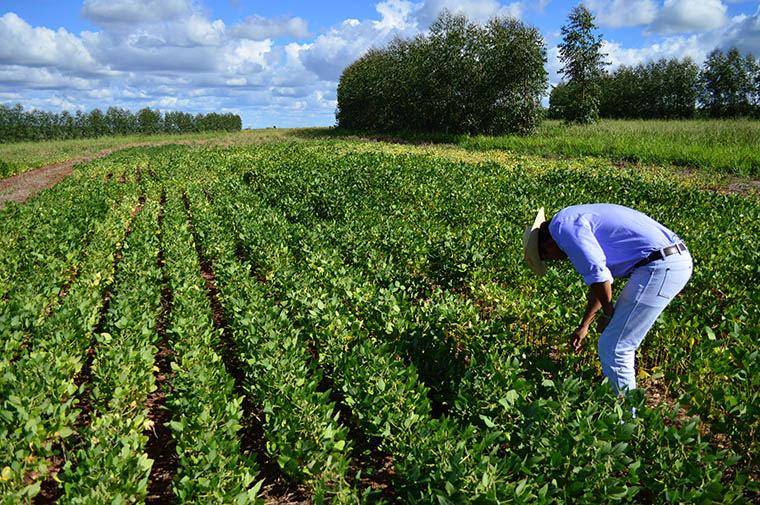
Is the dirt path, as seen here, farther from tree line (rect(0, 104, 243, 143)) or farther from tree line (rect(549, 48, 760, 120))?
tree line (rect(0, 104, 243, 143))

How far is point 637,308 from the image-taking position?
3641 mm

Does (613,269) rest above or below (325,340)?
above

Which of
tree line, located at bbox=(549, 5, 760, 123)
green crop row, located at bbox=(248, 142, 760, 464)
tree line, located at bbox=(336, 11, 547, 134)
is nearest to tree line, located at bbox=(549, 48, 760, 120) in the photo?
tree line, located at bbox=(549, 5, 760, 123)

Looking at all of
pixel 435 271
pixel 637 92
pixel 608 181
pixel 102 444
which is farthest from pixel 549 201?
pixel 637 92

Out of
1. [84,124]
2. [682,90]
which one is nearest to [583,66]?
[682,90]

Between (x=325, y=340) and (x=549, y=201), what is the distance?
7.82 m

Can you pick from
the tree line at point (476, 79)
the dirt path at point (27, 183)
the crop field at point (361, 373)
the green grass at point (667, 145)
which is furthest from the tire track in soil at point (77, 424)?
the tree line at point (476, 79)

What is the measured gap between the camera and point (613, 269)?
12.7ft

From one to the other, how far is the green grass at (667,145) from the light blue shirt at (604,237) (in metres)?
14.6

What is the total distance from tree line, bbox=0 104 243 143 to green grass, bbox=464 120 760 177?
72.2 metres

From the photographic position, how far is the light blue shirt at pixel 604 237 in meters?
3.49

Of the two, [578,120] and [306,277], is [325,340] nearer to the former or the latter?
[306,277]

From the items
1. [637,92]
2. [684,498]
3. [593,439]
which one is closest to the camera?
[684,498]

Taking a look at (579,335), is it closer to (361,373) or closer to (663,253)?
(663,253)
